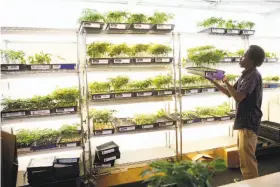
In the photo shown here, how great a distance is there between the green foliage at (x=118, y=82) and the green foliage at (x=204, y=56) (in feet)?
3.51

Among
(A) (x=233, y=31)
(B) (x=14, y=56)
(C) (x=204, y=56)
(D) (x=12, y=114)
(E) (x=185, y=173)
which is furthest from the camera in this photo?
(A) (x=233, y=31)

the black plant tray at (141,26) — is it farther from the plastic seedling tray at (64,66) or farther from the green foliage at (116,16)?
the plastic seedling tray at (64,66)

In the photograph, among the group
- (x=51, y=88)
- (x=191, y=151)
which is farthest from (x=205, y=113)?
(x=51, y=88)

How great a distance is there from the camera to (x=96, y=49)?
3033 mm

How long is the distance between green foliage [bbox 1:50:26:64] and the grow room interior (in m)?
0.19

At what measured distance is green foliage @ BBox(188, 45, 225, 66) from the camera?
11.2ft

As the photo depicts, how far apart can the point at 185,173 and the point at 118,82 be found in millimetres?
2227

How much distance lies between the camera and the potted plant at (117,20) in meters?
2.97

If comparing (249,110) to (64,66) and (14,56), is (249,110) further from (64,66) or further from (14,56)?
(14,56)

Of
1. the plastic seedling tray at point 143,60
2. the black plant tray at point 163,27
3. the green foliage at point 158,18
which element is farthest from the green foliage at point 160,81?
the green foliage at point 158,18

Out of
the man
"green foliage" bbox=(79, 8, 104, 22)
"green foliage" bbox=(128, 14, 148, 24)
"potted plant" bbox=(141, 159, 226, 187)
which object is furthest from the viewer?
"green foliage" bbox=(128, 14, 148, 24)

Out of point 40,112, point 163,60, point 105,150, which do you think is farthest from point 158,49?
point 40,112

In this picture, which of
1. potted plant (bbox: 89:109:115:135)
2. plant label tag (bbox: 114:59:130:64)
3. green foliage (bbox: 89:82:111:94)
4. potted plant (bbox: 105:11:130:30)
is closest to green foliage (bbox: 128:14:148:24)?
potted plant (bbox: 105:11:130:30)

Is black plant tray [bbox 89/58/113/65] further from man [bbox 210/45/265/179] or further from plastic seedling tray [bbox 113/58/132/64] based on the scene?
man [bbox 210/45/265/179]
